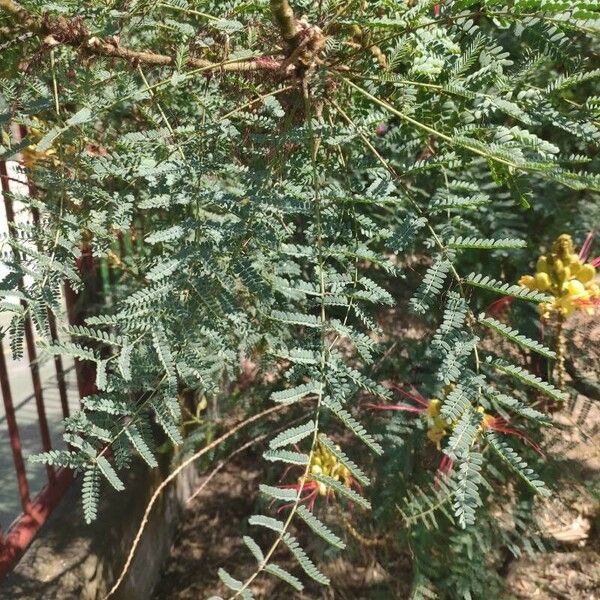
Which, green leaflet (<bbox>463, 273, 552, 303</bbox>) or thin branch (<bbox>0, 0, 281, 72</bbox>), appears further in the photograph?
thin branch (<bbox>0, 0, 281, 72</bbox>)

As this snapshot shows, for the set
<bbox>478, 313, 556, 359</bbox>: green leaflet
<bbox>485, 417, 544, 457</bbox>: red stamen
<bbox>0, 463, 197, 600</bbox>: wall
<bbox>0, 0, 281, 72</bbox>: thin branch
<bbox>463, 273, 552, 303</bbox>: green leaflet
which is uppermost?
<bbox>0, 0, 281, 72</bbox>: thin branch

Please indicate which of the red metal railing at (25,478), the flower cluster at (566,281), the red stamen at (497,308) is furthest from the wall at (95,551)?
the flower cluster at (566,281)

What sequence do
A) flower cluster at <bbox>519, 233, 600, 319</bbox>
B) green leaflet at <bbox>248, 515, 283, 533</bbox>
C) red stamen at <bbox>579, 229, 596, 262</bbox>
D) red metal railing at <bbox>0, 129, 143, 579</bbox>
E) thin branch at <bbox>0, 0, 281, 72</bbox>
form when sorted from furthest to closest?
1. red metal railing at <bbox>0, 129, 143, 579</bbox>
2. red stamen at <bbox>579, 229, 596, 262</bbox>
3. flower cluster at <bbox>519, 233, 600, 319</bbox>
4. thin branch at <bbox>0, 0, 281, 72</bbox>
5. green leaflet at <bbox>248, 515, 283, 533</bbox>

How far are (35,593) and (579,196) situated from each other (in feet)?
5.20

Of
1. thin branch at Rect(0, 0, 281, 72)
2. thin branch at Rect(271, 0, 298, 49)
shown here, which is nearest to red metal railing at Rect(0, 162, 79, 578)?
thin branch at Rect(0, 0, 281, 72)

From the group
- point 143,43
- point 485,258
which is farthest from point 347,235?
point 485,258

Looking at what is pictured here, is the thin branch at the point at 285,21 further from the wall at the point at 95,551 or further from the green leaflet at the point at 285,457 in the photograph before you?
the wall at the point at 95,551

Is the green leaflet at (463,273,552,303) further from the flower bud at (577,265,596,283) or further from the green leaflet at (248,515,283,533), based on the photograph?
the flower bud at (577,265,596,283)

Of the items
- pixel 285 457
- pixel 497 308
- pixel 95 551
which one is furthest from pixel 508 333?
pixel 95 551

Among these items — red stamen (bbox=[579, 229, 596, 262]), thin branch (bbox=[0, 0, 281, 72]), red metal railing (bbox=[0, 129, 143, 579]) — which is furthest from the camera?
red metal railing (bbox=[0, 129, 143, 579])

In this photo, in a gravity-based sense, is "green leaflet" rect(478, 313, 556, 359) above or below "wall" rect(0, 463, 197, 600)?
above

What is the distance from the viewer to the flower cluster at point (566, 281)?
135cm

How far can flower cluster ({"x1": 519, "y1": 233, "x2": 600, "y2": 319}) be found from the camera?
4.42 ft

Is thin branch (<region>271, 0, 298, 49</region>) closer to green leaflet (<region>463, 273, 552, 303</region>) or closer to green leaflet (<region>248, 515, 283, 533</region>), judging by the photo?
green leaflet (<region>463, 273, 552, 303</region>)
